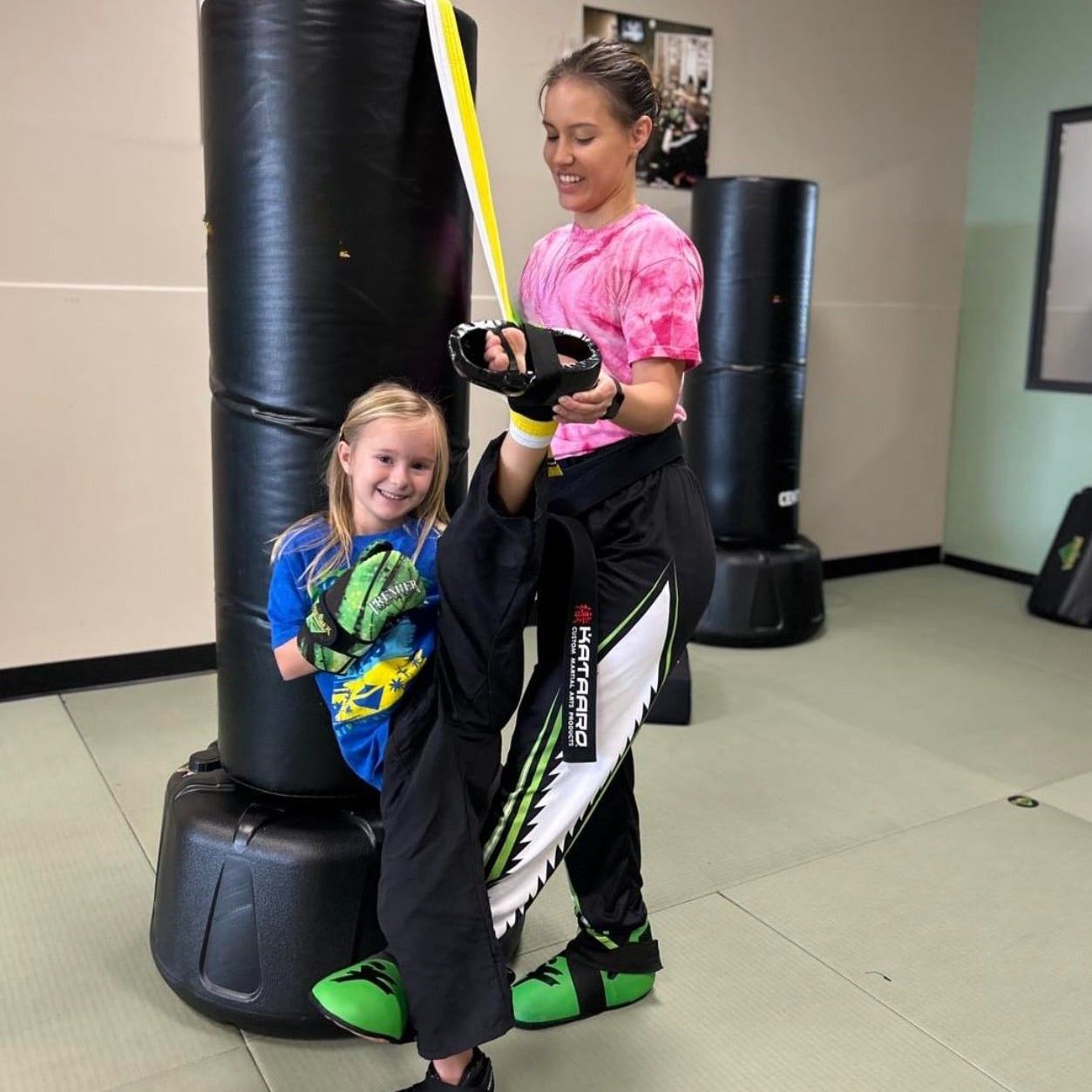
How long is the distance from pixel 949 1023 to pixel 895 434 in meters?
3.71

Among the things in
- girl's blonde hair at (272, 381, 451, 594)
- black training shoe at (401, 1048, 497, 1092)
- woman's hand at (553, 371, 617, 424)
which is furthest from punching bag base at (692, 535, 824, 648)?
woman's hand at (553, 371, 617, 424)

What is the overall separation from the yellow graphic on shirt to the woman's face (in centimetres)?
69

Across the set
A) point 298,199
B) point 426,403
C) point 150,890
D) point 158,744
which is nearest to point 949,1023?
point 426,403

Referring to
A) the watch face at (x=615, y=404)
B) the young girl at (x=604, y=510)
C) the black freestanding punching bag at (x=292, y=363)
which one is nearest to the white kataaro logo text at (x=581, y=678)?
the young girl at (x=604, y=510)

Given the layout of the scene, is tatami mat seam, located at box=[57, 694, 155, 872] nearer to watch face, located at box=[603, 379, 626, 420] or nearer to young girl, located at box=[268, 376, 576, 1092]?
young girl, located at box=[268, 376, 576, 1092]

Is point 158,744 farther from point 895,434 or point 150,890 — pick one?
point 895,434

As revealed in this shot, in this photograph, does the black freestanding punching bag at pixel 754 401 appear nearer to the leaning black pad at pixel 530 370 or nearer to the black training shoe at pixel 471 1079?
the black training shoe at pixel 471 1079

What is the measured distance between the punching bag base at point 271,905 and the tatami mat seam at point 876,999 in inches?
32.8

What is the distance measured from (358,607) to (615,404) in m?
0.44

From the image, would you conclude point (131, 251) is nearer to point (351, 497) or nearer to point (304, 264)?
point (304, 264)

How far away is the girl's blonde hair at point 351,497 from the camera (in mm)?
1597

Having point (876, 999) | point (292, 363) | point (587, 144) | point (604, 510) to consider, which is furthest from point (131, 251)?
point (876, 999)

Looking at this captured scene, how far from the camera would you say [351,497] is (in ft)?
5.42

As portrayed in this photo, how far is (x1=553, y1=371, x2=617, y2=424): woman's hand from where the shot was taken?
1.31 meters
